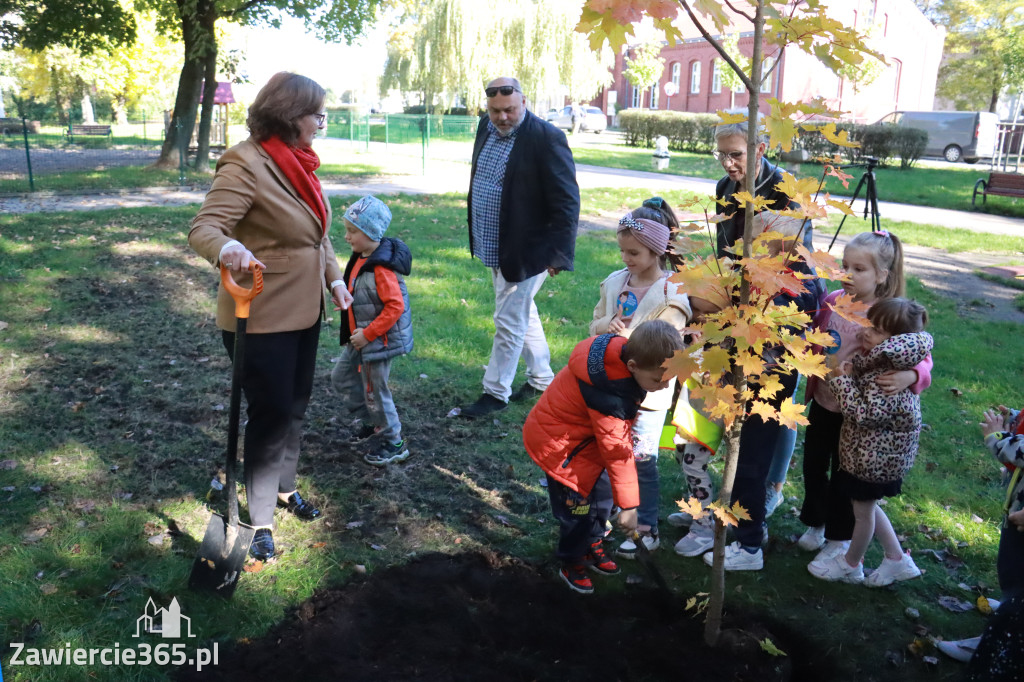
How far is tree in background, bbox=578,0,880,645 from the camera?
2379mm

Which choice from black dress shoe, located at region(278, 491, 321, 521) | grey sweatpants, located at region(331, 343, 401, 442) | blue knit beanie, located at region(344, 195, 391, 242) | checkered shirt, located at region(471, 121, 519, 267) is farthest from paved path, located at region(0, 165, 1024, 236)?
black dress shoe, located at region(278, 491, 321, 521)

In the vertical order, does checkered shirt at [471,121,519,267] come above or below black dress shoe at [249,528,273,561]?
above

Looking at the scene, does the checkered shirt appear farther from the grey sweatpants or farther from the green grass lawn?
the grey sweatpants

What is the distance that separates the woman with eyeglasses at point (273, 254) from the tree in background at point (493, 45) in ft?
94.9

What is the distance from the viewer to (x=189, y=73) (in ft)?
57.4

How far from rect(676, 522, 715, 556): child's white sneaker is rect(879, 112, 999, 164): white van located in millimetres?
30203

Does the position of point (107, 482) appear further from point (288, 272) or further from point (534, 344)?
point (534, 344)

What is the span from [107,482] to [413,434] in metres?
1.77

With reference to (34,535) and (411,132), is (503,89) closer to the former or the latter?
(34,535)

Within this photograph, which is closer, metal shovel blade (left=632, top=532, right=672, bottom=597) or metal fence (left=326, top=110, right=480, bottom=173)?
metal shovel blade (left=632, top=532, right=672, bottom=597)

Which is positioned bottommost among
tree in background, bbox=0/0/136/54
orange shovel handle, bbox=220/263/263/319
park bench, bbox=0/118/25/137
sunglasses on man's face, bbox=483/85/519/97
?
orange shovel handle, bbox=220/263/263/319

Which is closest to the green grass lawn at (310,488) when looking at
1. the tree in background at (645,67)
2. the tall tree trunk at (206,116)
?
the tall tree trunk at (206,116)

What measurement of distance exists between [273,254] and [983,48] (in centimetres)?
4373

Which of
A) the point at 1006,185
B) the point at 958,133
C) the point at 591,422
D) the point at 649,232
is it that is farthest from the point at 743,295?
the point at 958,133
